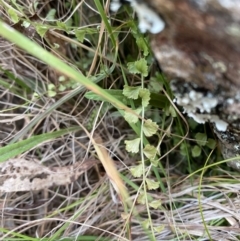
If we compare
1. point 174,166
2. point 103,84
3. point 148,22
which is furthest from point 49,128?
point 148,22

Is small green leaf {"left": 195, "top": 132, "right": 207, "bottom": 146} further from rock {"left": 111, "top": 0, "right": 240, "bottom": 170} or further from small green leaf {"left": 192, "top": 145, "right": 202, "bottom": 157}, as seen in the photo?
rock {"left": 111, "top": 0, "right": 240, "bottom": 170}

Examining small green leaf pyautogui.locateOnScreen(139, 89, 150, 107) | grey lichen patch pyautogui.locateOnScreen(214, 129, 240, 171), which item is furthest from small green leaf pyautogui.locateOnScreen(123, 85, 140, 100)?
grey lichen patch pyautogui.locateOnScreen(214, 129, 240, 171)

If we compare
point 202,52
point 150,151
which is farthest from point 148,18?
point 150,151

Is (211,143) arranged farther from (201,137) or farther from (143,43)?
(143,43)

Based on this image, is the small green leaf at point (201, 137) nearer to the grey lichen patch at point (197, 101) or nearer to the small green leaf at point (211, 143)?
the small green leaf at point (211, 143)

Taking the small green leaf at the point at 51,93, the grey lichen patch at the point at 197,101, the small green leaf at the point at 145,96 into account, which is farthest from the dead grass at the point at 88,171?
the grey lichen patch at the point at 197,101

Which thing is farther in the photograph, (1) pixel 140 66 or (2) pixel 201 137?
(2) pixel 201 137
